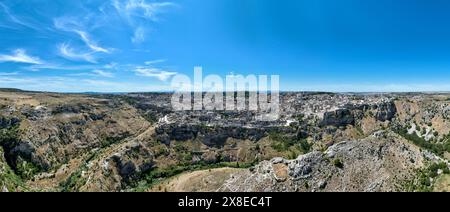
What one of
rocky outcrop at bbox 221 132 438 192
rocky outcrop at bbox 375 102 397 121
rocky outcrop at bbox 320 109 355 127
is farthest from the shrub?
rocky outcrop at bbox 375 102 397 121

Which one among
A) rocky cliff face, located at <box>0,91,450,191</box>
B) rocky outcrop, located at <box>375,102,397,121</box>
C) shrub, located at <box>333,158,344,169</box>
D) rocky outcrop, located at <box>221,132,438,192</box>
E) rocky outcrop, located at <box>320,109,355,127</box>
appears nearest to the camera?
rocky outcrop, located at <box>221,132,438,192</box>

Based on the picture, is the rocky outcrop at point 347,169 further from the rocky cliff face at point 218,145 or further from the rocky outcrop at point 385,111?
the rocky outcrop at point 385,111

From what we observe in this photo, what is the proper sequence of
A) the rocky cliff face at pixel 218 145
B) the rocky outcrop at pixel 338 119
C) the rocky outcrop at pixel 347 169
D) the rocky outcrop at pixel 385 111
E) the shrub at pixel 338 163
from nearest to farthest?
the rocky outcrop at pixel 347 169
the shrub at pixel 338 163
the rocky cliff face at pixel 218 145
the rocky outcrop at pixel 338 119
the rocky outcrop at pixel 385 111

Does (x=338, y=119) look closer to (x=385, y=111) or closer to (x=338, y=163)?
(x=385, y=111)

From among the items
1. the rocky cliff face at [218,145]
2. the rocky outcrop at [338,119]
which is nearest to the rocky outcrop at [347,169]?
the rocky cliff face at [218,145]

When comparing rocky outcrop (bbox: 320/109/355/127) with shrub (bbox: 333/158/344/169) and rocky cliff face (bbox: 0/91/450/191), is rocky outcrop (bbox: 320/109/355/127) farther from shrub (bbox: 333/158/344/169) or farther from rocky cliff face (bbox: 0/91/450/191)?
shrub (bbox: 333/158/344/169)

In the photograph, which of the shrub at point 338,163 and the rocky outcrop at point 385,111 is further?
the rocky outcrop at point 385,111

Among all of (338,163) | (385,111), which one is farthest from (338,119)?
(338,163)

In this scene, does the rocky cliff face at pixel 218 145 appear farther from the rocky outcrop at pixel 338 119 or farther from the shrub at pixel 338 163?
the rocky outcrop at pixel 338 119

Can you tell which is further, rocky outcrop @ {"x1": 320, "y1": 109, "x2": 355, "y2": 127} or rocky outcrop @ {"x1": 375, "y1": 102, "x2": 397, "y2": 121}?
rocky outcrop @ {"x1": 375, "y1": 102, "x2": 397, "y2": 121}

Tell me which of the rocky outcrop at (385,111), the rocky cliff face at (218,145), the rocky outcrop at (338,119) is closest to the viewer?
the rocky cliff face at (218,145)

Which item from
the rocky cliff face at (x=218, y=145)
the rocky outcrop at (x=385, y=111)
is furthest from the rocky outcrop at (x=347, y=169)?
the rocky outcrop at (x=385, y=111)
